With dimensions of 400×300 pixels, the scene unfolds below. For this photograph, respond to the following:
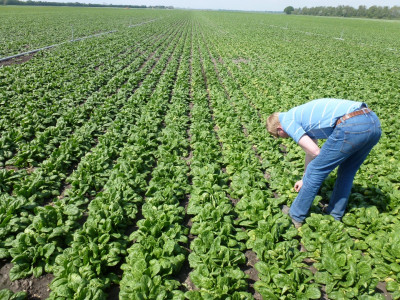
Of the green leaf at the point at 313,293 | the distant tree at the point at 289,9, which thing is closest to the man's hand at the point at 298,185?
the green leaf at the point at 313,293

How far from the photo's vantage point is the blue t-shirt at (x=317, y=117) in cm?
385

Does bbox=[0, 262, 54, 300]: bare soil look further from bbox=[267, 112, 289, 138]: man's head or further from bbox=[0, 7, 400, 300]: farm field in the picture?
bbox=[267, 112, 289, 138]: man's head

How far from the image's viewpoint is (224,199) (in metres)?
5.25

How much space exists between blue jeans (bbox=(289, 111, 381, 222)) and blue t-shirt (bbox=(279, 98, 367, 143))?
16cm

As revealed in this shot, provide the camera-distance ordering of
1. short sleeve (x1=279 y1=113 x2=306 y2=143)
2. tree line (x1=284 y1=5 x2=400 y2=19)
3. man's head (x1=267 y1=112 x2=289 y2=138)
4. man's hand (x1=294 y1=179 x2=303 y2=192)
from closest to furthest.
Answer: short sleeve (x1=279 y1=113 x2=306 y2=143) < man's head (x1=267 y1=112 x2=289 y2=138) < man's hand (x1=294 y1=179 x2=303 y2=192) < tree line (x1=284 y1=5 x2=400 y2=19)

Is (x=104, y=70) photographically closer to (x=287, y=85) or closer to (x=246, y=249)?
(x=287, y=85)

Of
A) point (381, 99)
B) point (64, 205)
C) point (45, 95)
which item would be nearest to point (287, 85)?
point (381, 99)

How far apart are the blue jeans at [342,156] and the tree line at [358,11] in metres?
165

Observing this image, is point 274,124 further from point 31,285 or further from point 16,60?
point 16,60

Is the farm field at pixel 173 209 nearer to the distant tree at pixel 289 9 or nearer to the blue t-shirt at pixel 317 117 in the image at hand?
the blue t-shirt at pixel 317 117

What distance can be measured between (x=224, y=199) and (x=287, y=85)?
11335 millimetres

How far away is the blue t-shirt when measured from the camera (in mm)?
3854

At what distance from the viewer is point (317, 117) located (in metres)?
4.00

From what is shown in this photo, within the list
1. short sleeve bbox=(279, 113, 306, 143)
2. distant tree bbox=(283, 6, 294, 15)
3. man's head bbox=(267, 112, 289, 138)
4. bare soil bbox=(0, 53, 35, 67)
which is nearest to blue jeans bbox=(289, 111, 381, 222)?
short sleeve bbox=(279, 113, 306, 143)
